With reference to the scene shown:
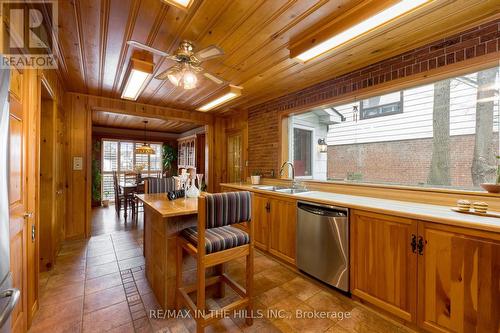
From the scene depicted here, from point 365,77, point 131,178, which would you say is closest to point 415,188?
point 365,77

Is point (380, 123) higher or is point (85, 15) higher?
point (85, 15)

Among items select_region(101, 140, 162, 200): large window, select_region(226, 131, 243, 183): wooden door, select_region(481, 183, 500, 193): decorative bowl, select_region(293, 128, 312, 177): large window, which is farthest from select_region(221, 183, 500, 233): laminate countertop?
select_region(101, 140, 162, 200): large window

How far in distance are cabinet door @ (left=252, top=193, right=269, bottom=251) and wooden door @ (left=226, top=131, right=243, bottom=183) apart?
5.11 ft

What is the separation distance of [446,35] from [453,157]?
3.72 feet

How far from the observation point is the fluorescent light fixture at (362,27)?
1.44 meters

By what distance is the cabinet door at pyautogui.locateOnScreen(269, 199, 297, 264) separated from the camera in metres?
2.63

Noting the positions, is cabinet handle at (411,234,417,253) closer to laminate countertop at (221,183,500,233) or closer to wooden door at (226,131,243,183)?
laminate countertop at (221,183,500,233)

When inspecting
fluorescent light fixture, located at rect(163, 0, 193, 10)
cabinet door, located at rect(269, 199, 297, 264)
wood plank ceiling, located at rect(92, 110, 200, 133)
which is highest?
wood plank ceiling, located at rect(92, 110, 200, 133)

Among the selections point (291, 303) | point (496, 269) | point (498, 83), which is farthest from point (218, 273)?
point (498, 83)

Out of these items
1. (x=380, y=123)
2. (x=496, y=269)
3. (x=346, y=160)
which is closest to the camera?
(x=496, y=269)

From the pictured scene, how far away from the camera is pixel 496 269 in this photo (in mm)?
1300

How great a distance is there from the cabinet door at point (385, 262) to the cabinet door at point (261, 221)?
1.28 meters

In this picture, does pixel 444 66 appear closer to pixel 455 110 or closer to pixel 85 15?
pixel 455 110

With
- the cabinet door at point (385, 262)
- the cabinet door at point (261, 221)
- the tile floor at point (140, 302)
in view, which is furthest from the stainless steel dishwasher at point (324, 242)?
the cabinet door at point (261, 221)
